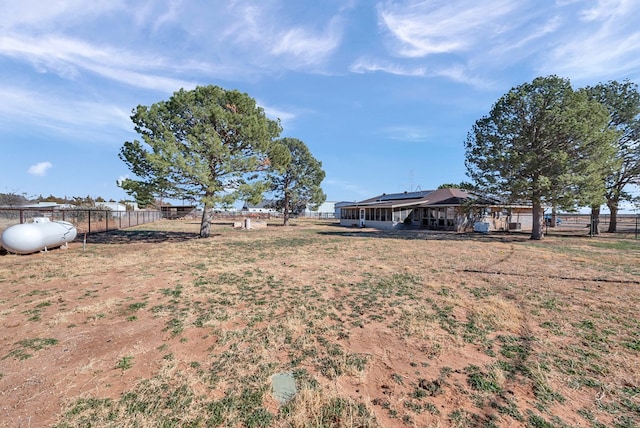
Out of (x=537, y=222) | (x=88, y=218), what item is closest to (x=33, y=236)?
(x=88, y=218)

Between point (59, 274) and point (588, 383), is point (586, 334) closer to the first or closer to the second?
point (588, 383)

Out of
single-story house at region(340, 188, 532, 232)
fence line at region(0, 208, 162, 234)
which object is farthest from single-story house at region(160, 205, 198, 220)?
single-story house at region(340, 188, 532, 232)

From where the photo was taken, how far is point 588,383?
327 cm

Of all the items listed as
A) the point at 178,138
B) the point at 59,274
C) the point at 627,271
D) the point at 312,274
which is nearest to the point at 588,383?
the point at 312,274

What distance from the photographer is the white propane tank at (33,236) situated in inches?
410

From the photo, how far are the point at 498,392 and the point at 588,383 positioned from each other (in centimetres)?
116

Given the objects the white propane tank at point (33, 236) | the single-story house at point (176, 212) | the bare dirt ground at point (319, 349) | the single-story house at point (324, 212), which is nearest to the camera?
the bare dirt ground at point (319, 349)

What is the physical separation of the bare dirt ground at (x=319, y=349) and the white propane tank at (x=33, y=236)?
348cm

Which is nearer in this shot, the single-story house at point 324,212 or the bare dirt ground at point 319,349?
the bare dirt ground at point 319,349

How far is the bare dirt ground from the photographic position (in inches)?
110

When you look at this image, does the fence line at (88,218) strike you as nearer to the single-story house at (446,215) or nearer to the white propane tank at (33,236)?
the white propane tank at (33,236)

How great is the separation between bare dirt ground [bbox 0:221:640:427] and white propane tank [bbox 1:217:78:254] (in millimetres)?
3477

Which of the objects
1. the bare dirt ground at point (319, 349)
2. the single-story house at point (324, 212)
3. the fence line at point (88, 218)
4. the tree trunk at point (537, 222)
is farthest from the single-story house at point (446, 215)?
the single-story house at point (324, 212)

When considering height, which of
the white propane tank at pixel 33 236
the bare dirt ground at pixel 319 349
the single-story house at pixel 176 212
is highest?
the single-story house at pixel 176 212
